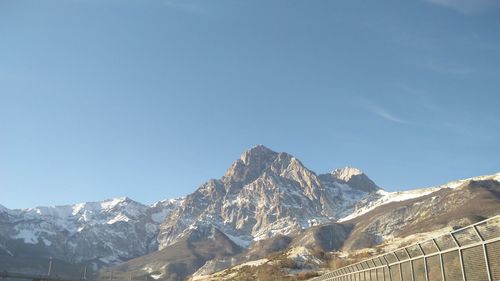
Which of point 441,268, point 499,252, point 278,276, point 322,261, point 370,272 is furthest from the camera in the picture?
point 322,261

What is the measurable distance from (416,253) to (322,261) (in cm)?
6293

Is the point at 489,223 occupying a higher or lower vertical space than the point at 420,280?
higher

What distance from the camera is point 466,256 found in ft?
71.2

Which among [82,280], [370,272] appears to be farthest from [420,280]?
[82,280]

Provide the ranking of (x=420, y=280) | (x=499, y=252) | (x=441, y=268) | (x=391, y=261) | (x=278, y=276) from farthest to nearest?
(x=278, y=276) < (x=391, y=261) < (x=420, y=280) < (x=441, y=268) < (x=499, y=252)

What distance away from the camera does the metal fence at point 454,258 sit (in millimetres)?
19859

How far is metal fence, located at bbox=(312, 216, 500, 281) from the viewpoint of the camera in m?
19.9

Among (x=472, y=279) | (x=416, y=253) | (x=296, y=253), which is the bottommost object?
(x=472, y=279)

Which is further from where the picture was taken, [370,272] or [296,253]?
[296,253]

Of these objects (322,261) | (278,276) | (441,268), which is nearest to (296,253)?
(322,261)

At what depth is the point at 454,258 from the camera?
22719 millimetres

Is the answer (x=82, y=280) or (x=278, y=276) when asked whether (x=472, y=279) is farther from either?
(x=82, y=280)

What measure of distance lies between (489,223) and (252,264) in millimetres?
74760

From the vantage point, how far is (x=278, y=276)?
75688 millimetres
